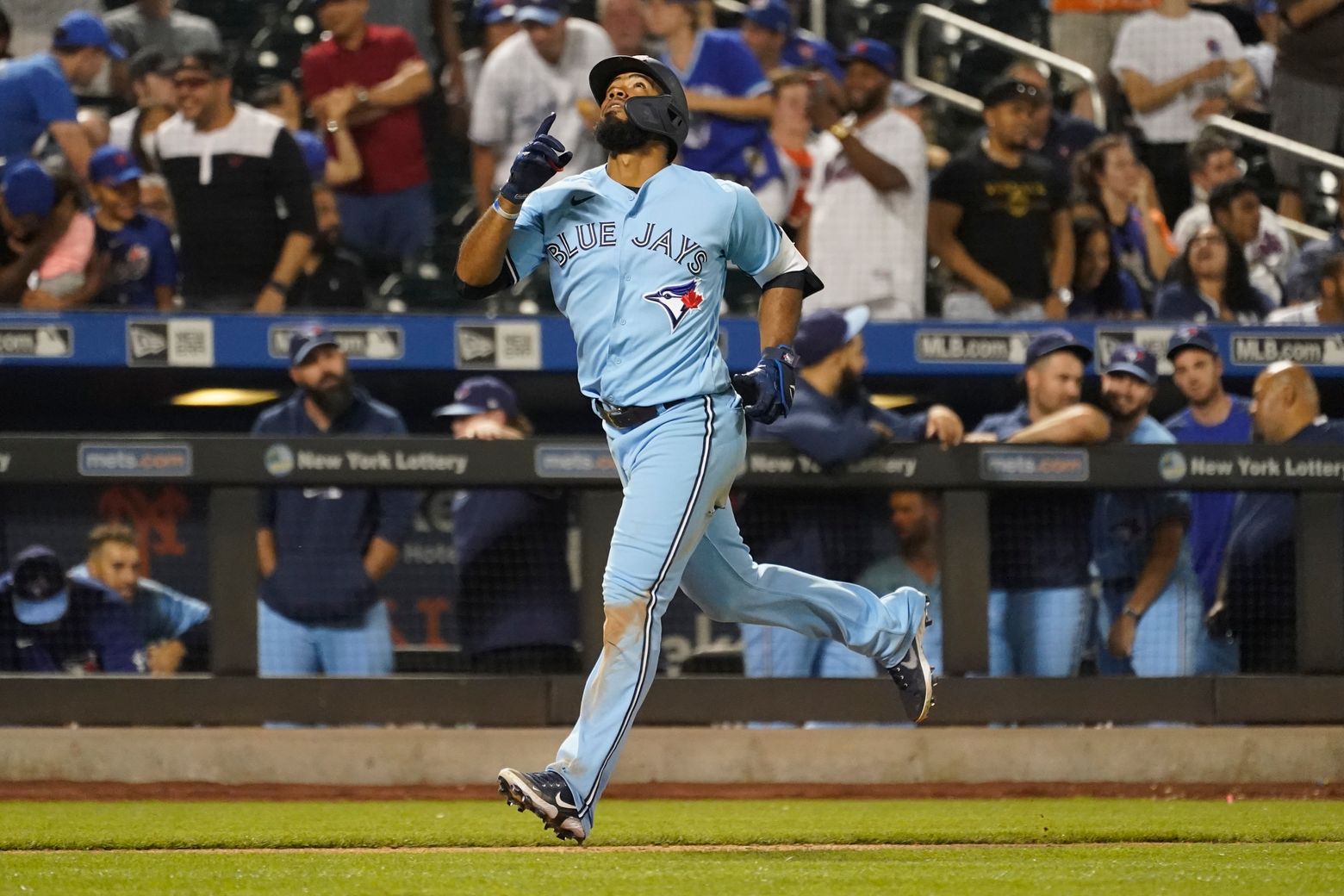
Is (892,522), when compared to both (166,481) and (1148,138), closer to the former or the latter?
(166,481)

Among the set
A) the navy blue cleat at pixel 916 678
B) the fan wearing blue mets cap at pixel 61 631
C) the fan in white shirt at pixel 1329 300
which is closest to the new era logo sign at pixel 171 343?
the fan wearing blue mets cap at pixel 61 631

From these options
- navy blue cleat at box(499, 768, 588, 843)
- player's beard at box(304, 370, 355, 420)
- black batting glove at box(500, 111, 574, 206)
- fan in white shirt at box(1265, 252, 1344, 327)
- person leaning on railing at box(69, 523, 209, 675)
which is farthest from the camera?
fan in white shirt at box(1265, 252, 1344, 327)

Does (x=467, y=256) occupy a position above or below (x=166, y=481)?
above

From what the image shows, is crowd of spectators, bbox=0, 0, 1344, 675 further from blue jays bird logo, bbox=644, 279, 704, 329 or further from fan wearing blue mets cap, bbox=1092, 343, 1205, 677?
blue jays bird logo, bbox=644, 279, 704, 329

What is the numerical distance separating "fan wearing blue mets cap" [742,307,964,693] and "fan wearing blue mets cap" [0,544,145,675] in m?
2.20

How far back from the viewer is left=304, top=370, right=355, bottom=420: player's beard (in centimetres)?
684

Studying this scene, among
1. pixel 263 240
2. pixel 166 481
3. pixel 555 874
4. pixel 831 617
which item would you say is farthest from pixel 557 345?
pixel 555 874

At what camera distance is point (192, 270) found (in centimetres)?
784

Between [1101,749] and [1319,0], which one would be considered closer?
[1101,749]

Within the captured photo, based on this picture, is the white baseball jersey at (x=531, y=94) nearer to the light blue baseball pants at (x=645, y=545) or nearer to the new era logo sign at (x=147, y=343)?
the new era logo sign at (x=147, y=343)

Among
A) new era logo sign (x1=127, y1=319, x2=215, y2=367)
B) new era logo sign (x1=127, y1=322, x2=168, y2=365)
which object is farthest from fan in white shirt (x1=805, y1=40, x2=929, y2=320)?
new era logo sign (x1=127, y1=322, x2=168, y2=365)

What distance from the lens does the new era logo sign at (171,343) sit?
7539 mm

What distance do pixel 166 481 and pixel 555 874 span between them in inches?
115

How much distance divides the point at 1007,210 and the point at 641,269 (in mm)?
4163
